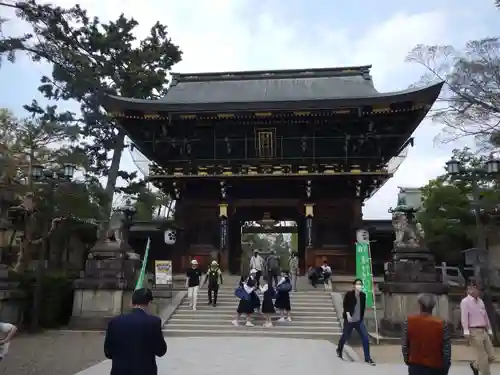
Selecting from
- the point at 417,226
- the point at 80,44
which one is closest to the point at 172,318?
the point at 417,226

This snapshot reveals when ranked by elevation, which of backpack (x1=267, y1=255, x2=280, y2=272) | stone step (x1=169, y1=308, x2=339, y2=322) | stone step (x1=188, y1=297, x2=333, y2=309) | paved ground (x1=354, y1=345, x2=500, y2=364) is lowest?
paved ground (x1=354, y1=345, x2=500, y2=364)

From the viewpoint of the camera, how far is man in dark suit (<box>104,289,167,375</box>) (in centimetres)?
459

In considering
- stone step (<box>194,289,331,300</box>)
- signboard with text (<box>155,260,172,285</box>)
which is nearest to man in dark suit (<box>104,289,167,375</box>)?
stone step (<box>194,289,331,300</box>)

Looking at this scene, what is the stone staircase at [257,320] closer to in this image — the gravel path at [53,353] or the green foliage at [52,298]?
the gravel path at [53,353]

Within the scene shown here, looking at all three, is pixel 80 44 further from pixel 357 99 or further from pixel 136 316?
pixel 136 316

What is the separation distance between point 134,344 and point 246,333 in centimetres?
1035

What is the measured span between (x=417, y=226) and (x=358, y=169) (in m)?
7.13

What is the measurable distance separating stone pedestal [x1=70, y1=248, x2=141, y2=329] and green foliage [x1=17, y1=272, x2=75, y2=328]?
835 mm

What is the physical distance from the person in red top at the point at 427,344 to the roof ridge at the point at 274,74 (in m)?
25.2

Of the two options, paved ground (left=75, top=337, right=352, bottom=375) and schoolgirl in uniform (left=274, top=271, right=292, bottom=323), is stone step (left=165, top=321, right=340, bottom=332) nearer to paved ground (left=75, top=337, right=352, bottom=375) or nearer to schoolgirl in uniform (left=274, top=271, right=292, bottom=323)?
schoolgirl in uniform (left=274, top=271, right=292, bottom=323)

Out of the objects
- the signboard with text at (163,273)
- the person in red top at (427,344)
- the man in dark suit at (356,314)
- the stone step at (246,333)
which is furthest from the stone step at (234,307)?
the person in red top at (427,344)

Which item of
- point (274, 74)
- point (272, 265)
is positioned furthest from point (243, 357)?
point (274, 74)

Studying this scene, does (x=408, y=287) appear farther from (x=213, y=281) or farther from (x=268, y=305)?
(x=213, y=281)

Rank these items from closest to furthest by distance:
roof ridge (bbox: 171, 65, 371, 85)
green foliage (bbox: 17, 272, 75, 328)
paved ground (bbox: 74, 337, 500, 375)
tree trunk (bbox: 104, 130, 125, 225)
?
1. paved ground (bbox: 74, 337, 500, 375)
2. green foliage (bbox: 17, 272, 75, 328)
3. roof ridge (bbox: 171, 65, 371, 85)
4. tree trunk (bbox: 104, 130, 125, 225)
